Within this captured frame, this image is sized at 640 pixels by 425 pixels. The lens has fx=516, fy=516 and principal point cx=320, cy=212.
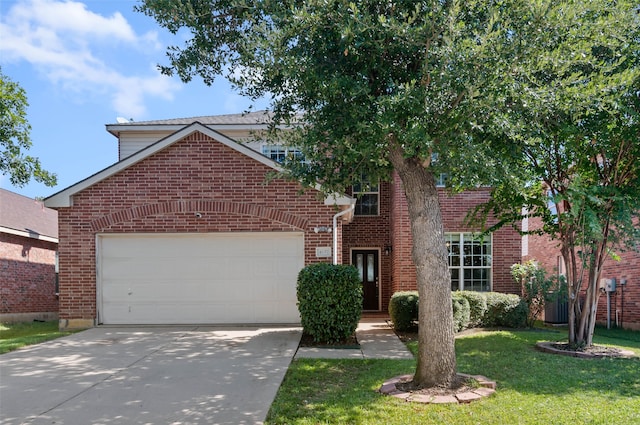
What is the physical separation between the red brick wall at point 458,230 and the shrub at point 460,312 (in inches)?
129

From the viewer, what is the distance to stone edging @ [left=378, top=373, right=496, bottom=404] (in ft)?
20.0

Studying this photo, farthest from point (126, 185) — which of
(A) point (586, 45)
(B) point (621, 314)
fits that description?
(B) point (621, 314)

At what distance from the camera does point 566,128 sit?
322 inches

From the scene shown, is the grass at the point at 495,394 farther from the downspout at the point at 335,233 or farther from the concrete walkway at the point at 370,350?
the downspout at the point at 335,233

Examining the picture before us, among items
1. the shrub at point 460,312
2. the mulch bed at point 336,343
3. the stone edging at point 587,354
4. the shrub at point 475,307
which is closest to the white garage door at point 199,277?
the mulch bed at point 336,343

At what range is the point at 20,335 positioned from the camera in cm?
1224

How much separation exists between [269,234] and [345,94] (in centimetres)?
612

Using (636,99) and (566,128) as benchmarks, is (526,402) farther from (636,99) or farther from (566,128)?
(636,99)

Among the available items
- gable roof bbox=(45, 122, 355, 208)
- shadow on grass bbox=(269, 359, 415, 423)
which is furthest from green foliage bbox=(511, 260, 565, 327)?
shadow on grass bbox=(269, 359, 415, 423)

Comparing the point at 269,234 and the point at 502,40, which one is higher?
the point at 502,40

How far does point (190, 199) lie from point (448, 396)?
26.6 feet

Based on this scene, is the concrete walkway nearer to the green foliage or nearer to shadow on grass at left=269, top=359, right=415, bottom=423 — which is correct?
shadow on grass at left=269, top=359, right=415, bottom=423

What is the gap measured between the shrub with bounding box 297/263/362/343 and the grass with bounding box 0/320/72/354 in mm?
5449

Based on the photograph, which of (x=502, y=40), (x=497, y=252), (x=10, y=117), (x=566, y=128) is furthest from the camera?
(x=497, y=252)
